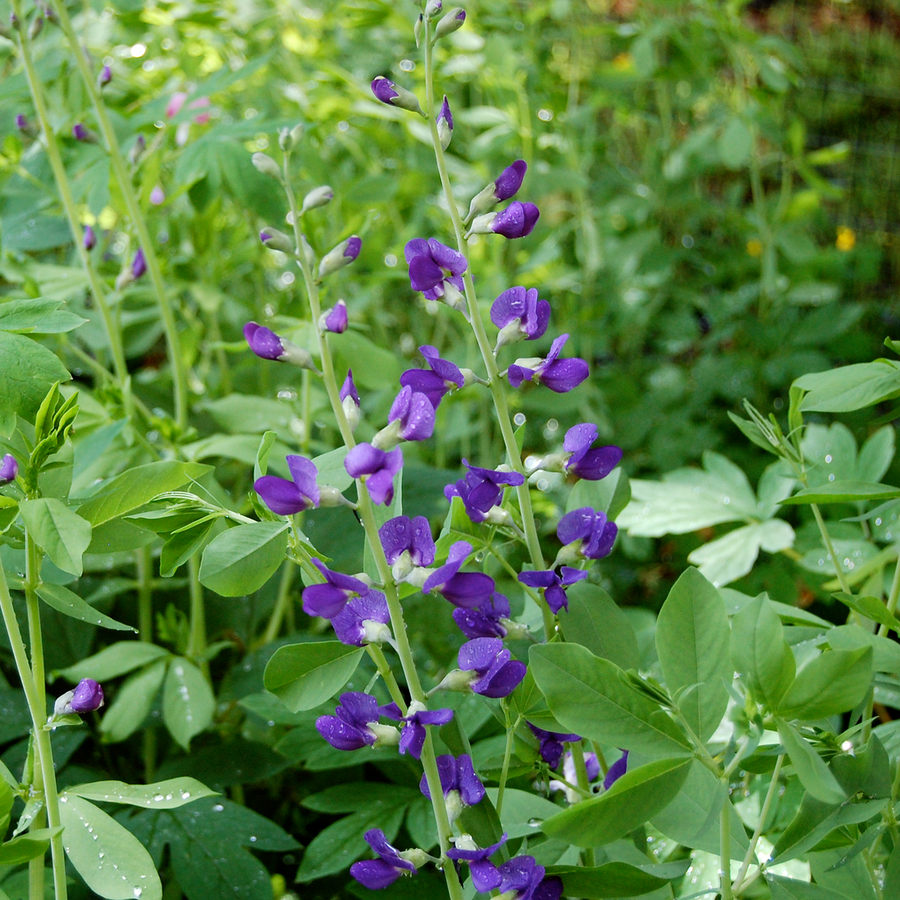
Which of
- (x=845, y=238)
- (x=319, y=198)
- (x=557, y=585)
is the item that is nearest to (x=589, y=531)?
(x=557, y=585)

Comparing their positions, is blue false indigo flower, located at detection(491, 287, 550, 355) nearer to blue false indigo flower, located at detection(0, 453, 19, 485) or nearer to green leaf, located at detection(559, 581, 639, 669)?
green leaf, located at detection(559, 581, 639, 669)

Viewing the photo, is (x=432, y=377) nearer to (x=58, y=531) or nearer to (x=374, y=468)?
(x=374, y=468)

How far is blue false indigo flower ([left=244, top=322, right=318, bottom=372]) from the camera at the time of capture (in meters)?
0.48

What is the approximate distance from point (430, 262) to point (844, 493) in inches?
10.7

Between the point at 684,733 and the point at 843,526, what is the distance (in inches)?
18.0

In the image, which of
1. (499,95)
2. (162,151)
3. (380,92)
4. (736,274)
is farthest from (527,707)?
(736,274)

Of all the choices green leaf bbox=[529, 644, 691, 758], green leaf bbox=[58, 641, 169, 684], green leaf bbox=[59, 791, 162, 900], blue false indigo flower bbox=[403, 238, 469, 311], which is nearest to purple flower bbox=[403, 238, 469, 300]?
blue false indigo flower bbox=[403, 238, 469, 311]

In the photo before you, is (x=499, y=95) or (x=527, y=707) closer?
(x=527, y=707)

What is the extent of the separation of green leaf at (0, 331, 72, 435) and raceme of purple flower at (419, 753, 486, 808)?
1.03ft

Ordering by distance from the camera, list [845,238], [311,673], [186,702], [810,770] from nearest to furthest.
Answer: [810,770] → [311,673] → [186,702] → [845,238]

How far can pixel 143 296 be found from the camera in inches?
42.8

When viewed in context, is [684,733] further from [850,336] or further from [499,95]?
[850,336]

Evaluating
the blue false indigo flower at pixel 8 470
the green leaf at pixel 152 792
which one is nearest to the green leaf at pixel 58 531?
the blue false indigo flower at pixel 8 470

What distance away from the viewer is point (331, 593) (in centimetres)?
44
